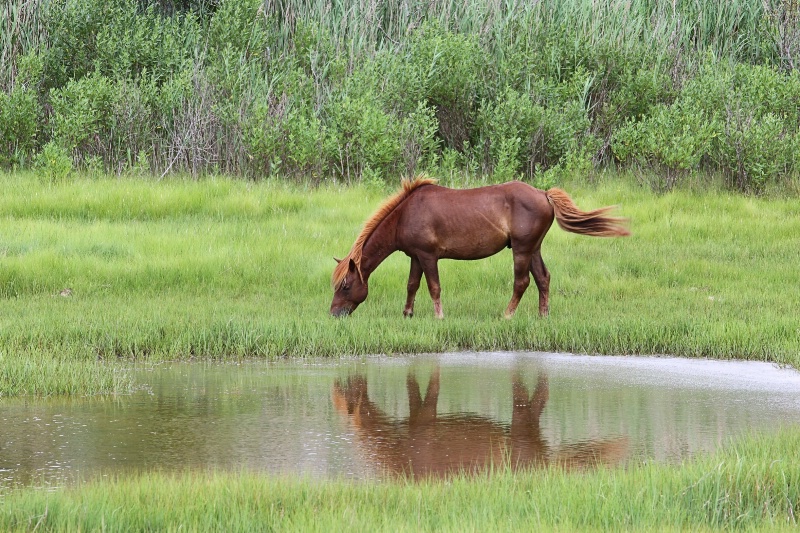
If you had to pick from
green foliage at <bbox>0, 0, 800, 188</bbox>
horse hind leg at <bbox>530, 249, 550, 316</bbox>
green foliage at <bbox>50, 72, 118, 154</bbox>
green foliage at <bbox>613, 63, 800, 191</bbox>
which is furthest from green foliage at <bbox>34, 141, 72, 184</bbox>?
green foliage at <bbox>613, 63, 800, 191</bbox>

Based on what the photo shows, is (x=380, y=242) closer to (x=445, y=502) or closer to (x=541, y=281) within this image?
(x=541, y=281)

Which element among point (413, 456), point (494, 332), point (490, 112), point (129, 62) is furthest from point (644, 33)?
point (413, 456)

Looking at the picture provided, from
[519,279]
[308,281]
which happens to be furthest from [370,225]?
[308,281]

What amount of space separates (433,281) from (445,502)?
652 cm

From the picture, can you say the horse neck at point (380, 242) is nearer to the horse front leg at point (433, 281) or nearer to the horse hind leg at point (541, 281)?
the horse front leg at point (433, 281)

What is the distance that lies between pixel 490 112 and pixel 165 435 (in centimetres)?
1368

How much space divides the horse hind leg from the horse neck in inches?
59.7

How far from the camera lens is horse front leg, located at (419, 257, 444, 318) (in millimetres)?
11461

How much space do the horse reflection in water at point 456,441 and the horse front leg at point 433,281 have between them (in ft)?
11.2

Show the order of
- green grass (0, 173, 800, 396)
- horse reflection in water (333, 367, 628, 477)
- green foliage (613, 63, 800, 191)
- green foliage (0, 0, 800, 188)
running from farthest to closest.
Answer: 1. green foliage (0, 0, 800, 188)
2. green foliage (613, 63, 800, 191)
3. green grass (0, 173, 800, 396)
4. horse reflection in water (333, 367, 628, 477)

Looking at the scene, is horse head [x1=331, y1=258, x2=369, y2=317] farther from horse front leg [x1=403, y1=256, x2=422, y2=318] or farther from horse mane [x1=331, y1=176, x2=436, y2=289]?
horse front leg [x1=403, y1=256, x2=422, y2=318]

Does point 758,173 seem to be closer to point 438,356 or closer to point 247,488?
point 438,356

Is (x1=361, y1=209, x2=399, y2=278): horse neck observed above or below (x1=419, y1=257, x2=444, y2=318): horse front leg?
above

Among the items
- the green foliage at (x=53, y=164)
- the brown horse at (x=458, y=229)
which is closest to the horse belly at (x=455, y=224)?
the brown horse at (x=458, y=229)
